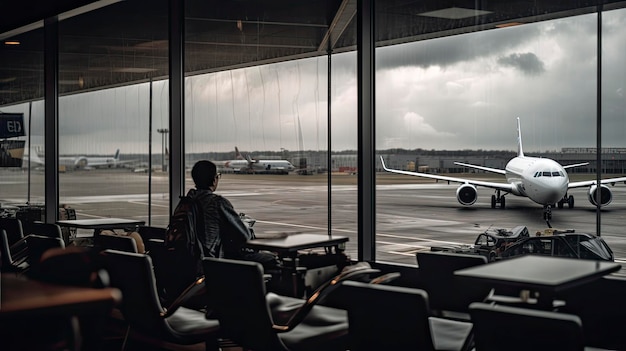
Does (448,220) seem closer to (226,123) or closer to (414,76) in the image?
(414,76)

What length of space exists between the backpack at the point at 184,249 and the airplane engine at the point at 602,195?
219 cm

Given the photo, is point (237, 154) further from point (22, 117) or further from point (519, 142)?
point (22, 117)

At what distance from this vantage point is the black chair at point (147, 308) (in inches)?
134

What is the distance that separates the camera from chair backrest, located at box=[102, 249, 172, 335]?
3391 mm

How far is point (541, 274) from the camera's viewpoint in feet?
8.68

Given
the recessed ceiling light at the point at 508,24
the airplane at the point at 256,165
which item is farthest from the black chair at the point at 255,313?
the airplane at the point at 256,165

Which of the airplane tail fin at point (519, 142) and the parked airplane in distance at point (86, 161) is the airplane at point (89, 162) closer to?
the parked airplane in distance at point (86, 161)

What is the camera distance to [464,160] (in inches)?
164

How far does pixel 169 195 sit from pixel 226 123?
966mm

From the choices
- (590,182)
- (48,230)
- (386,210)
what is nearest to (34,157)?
(48,230)

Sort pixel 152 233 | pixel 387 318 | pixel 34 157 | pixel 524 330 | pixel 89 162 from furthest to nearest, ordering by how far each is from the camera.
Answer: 1. pixel 34 157
2. pixel 89 162
3. pixel 152 233
4. pixel 387 318
5. pixel 524 330

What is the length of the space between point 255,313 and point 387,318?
2.57ft

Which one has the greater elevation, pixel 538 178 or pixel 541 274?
pixel 538 178

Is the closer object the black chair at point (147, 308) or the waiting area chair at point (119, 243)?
the black chair at point (147, 308)
